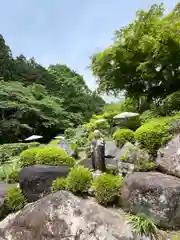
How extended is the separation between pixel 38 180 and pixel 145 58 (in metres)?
7.14

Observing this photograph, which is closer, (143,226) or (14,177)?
(143,226)

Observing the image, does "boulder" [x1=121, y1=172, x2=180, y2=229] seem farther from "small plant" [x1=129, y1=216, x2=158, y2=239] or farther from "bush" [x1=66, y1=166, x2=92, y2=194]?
"bush" [x1=66, y1=166, x2=92, y2=194]

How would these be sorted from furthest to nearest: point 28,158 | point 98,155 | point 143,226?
1. point 28,158
2. point 98,155
3. point 143,226

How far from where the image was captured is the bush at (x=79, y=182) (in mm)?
4664

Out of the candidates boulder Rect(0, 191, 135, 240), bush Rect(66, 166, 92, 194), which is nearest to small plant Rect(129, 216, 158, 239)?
boulder Rect(0, 191, 135, 240)

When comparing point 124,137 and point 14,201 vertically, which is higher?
point 124,137

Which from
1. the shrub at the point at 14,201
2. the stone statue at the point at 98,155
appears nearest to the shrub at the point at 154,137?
the stone statue at the point at 98,155

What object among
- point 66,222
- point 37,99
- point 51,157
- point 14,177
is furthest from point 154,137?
point 37,99

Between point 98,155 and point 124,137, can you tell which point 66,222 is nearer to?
point 98,155

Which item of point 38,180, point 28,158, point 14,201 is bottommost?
point 14,201

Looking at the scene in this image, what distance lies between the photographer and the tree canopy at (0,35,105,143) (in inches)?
498

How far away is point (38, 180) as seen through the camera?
5.16 m

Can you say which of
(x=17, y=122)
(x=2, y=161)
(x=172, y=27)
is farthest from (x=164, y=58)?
(x=17, y=122)

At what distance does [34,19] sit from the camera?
9.58 m
